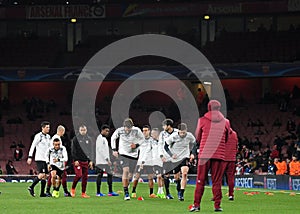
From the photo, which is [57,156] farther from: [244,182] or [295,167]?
[244,182]

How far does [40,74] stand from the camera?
52250 millimetres

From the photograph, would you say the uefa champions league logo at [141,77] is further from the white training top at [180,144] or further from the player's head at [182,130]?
the player's head at [182,130]

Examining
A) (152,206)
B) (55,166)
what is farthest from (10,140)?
(152,206)

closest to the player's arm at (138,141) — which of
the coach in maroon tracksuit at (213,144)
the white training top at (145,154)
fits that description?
the white training top at (145,154)

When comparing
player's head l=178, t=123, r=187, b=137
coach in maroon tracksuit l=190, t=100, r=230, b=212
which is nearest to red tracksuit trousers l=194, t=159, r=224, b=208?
coach in maroon tracksuit l=190, t=100, r=230, b=212

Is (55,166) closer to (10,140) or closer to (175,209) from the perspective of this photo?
(175,209)

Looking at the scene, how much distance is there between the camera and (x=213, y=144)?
709 inches

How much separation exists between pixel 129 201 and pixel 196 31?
35.2 metres

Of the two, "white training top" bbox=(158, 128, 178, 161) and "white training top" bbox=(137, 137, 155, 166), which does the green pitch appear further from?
"white training top" bbox=(158, 128, 178, 161)

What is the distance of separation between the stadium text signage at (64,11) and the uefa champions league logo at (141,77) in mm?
2437

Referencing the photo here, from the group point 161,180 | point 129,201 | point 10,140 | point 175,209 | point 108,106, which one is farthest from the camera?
point 108,106

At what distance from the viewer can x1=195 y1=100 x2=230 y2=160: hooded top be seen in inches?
710

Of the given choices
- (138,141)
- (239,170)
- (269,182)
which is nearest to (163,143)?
(138,141)

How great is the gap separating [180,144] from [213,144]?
17.0ft
